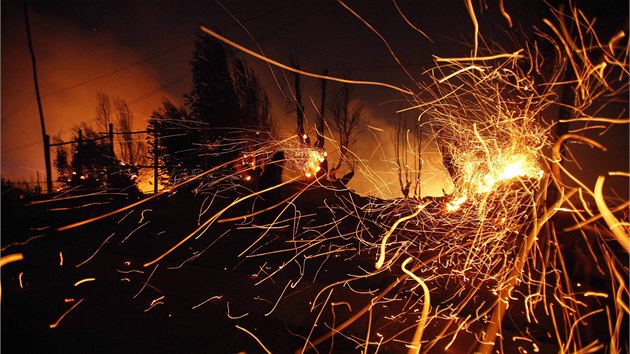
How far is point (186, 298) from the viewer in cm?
511

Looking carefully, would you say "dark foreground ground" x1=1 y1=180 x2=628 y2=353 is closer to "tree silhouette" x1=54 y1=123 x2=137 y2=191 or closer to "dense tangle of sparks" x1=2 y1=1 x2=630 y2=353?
"dense tangle of sparks" x1=2 y1=1 x2=630 y2=353

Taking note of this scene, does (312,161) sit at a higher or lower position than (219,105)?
lower

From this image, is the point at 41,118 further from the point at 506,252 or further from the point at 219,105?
the point at 506,252

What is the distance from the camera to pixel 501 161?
4332 millimetres

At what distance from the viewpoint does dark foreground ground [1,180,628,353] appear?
389 cm

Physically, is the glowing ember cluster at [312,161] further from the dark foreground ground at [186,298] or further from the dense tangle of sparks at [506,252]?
the dense tangle of sparks at [506,252]

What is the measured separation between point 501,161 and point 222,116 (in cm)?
1708

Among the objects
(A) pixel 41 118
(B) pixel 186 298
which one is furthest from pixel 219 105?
(B) pixel 186 298

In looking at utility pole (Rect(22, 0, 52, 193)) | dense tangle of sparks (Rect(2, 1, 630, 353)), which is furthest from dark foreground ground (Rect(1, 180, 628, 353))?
utility pole (Rect(22, 0, 52, 193))

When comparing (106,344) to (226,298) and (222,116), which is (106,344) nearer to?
(226,298)

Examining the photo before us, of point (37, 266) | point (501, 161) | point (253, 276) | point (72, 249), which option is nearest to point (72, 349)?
point (253, 276)

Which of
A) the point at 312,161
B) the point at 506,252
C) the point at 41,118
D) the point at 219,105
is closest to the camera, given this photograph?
the point at 506,252

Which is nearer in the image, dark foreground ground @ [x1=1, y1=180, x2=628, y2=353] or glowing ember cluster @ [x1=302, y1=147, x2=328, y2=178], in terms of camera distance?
dark foreground ground @ [x1=1, y1=180, x2=628, y2=353]

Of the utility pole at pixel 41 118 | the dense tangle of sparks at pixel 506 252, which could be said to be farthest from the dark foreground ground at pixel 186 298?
the utility pole at pixel 41 118
